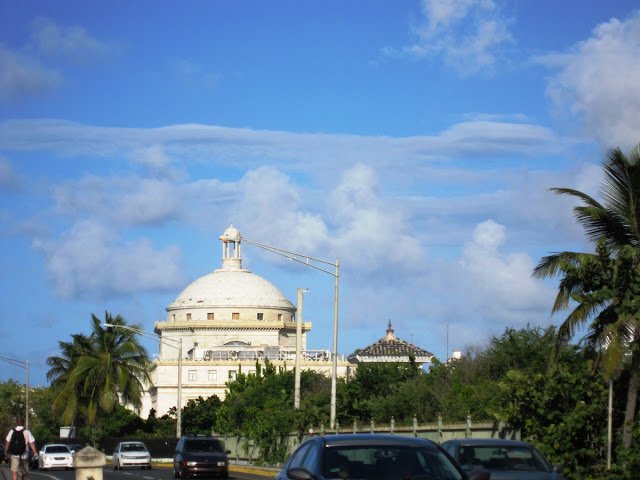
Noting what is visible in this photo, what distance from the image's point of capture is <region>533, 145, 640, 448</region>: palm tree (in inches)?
834

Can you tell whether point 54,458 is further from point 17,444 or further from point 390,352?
point 390,352

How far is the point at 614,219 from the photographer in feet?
75.9

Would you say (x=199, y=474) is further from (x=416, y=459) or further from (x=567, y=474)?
(x=416, y=459)

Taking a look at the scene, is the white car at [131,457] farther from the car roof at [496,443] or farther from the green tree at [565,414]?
the car roof at [496,443]

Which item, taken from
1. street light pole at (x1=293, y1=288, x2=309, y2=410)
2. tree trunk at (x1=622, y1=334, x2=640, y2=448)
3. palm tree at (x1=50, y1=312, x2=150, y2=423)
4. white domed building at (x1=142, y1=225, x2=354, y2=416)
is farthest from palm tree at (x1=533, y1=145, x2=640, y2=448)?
white domed building at (x1=142, y1=225, x2=354, y2=416)

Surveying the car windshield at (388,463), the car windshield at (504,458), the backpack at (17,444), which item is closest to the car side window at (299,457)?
the car windshield at (388,463)

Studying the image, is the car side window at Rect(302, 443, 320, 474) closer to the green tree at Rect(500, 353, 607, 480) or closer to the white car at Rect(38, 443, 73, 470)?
the green tree at Rect(500, 353, 607, 480)

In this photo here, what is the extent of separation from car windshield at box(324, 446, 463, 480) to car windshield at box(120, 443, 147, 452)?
34.4m

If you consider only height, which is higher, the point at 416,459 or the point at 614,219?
the point at 614,219

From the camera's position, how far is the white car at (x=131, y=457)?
42.8 metres

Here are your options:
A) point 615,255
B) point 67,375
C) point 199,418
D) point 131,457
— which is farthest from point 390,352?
point 615,255

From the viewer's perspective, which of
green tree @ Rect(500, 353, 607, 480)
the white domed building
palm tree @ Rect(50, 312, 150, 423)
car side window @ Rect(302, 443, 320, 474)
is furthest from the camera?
the white domed building

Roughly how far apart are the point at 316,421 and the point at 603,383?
60.7 feet

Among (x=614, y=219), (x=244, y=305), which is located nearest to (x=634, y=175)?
(x=614, y=219)
